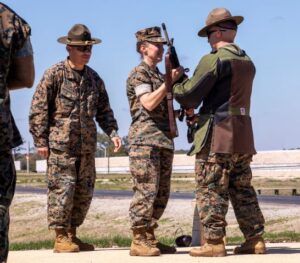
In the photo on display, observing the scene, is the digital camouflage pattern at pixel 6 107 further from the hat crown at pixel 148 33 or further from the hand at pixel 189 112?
the hat crown at pixel 148 33

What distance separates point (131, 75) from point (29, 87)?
12.1 feet

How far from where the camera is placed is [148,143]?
29.3 feet

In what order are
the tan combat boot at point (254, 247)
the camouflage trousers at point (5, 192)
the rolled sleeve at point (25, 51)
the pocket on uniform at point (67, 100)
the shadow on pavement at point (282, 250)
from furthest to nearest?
the pocket on uniform at point (67, 100)
the shadow on pavement at point (282, 250)
the tan combat boot at point (254, 247)
the rolled sleeve at point (25, 51)
the camouflage trousers at point (5, 192)

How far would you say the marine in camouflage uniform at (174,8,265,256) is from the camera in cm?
832

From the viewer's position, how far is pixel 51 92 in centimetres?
948

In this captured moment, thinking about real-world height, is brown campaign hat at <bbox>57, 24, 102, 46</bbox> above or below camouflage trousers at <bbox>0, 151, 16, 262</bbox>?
above

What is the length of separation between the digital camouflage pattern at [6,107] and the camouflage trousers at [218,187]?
3.20 m

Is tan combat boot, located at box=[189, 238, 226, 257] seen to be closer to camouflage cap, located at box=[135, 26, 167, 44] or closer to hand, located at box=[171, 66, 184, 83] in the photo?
hand, located at box=[171, 66, 184, 83]

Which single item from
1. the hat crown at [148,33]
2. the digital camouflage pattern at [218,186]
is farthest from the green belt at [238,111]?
the hat crown at [148,33]

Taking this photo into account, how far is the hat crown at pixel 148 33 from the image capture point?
29.9ft

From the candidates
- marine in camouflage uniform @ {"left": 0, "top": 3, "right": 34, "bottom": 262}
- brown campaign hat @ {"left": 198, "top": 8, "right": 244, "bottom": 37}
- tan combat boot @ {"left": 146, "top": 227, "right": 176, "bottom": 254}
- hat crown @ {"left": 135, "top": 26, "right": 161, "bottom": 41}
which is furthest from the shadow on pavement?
marine in camouflage uniform @ {"left": 0, "top": 3, "right": 34, "bottom": 262}

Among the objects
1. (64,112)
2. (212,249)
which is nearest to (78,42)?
(64,112)

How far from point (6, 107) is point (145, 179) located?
3.57 m

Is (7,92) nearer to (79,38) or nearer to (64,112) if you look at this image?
(64,112)
